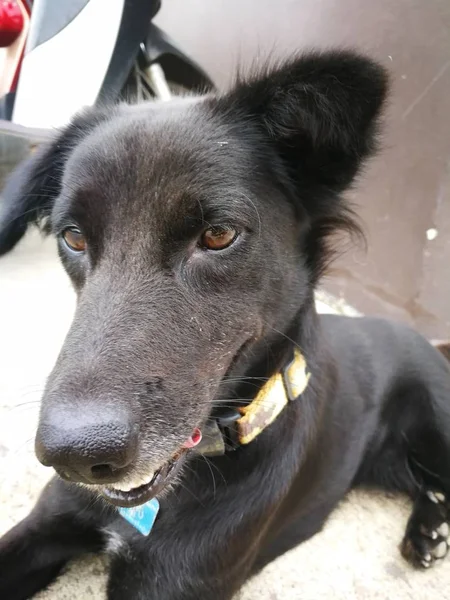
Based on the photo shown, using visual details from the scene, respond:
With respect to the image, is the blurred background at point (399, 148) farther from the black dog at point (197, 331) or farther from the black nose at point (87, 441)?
the black nose at point (87, 441)

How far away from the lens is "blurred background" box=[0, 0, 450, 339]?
2.33 meters

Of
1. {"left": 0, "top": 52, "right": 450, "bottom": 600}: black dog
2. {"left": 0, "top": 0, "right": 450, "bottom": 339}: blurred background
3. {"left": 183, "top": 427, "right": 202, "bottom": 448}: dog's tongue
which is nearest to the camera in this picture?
{"left": 0, "top": 52, "right": 450, "bottom": 600}: black dog

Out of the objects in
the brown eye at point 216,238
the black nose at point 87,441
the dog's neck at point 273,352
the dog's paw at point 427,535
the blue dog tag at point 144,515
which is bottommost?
the dog's paw at point 427,535

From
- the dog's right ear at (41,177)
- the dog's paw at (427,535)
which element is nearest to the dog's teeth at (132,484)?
the dog's right ear at (41,177)

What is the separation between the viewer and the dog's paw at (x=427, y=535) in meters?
1.69

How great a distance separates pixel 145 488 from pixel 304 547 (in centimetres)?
88

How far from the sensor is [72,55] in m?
2.79

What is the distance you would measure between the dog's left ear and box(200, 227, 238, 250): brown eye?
0.27m

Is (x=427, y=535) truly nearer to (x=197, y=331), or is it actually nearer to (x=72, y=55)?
(x=197, y=331)

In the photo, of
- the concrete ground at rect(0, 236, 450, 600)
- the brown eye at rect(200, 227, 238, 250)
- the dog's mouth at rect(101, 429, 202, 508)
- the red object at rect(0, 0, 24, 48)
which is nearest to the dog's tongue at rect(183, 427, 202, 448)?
the dog's mouth at rect(101, 429, 202, 508)

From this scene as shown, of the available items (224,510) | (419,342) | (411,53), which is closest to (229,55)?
(411,53)

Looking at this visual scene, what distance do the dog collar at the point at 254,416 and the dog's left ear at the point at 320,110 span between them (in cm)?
40

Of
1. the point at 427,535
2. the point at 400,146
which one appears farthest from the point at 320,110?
the point at 400,146

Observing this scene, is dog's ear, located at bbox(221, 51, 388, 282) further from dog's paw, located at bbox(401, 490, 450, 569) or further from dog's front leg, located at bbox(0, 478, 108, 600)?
dog's paw, located at bbox(401, 490, 450, 569)
